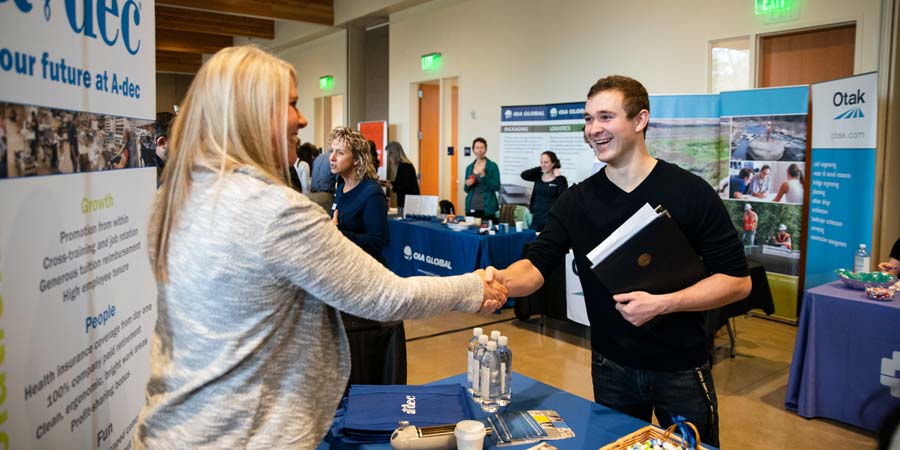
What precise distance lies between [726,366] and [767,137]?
227 cm

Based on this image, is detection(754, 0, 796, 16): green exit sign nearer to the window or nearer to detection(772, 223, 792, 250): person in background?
the window

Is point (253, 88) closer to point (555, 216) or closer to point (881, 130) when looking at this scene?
point (555, 216)

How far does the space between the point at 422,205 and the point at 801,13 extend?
407cm

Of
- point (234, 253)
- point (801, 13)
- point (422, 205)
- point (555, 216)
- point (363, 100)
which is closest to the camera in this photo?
point (234, 253)

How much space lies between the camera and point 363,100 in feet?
42.8

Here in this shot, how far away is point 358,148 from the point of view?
12.0 feet

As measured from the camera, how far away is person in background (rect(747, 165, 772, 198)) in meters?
5.64

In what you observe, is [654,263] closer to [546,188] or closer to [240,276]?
[240,276]

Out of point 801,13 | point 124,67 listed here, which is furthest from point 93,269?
point 801,13

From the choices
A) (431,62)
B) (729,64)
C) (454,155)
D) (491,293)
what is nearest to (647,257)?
(491,293)

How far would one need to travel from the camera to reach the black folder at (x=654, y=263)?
164cm

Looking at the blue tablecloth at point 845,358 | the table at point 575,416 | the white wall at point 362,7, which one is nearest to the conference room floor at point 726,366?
the blue tablecloth at point 845,358

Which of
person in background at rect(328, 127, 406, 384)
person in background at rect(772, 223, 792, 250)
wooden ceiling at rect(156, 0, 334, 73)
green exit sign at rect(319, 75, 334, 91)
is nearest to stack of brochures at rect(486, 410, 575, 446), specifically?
person in background at rect(328, 127, 406, 384)

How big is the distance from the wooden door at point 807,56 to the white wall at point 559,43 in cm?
18
